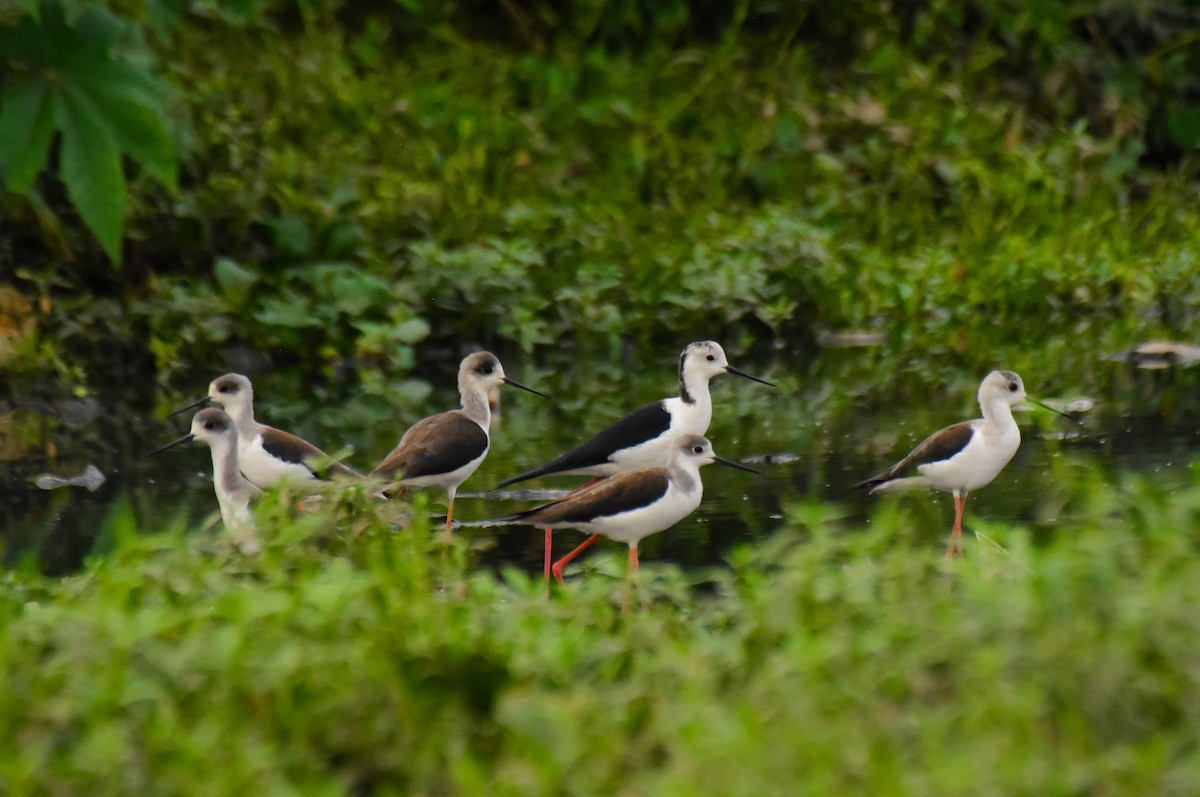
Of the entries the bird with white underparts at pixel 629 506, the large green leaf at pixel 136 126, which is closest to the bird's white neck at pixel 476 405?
the bird with white underparts at pixel 629 506

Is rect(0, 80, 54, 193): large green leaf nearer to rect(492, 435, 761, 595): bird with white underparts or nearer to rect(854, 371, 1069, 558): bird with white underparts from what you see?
rect(492, 435, 761, 595): bird with white underparts

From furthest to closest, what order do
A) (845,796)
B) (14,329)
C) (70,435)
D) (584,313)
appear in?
(584,313) → (14,329) → (70,435) → (845,796)

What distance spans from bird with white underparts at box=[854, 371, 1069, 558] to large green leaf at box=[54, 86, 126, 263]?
9.51ft

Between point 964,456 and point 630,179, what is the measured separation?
6.57 meters

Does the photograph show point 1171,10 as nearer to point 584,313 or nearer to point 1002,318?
point 1002,318

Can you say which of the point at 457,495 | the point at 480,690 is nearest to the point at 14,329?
the point at 457,495

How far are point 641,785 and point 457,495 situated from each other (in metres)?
4.68

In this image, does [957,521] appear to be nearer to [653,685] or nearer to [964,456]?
[964,456]

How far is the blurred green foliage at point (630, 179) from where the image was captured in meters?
11.1

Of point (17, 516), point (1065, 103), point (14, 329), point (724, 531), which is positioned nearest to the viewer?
point (724, 531)

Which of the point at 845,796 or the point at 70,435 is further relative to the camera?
the point at 70,435

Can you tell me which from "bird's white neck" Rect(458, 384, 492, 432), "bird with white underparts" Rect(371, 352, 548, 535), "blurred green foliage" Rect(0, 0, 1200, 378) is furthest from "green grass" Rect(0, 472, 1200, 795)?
"blurred green foliage" Rect(0, 0, 1200, 378)

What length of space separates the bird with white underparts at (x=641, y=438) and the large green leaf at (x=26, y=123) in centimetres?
208

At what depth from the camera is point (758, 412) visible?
31.8 feet
